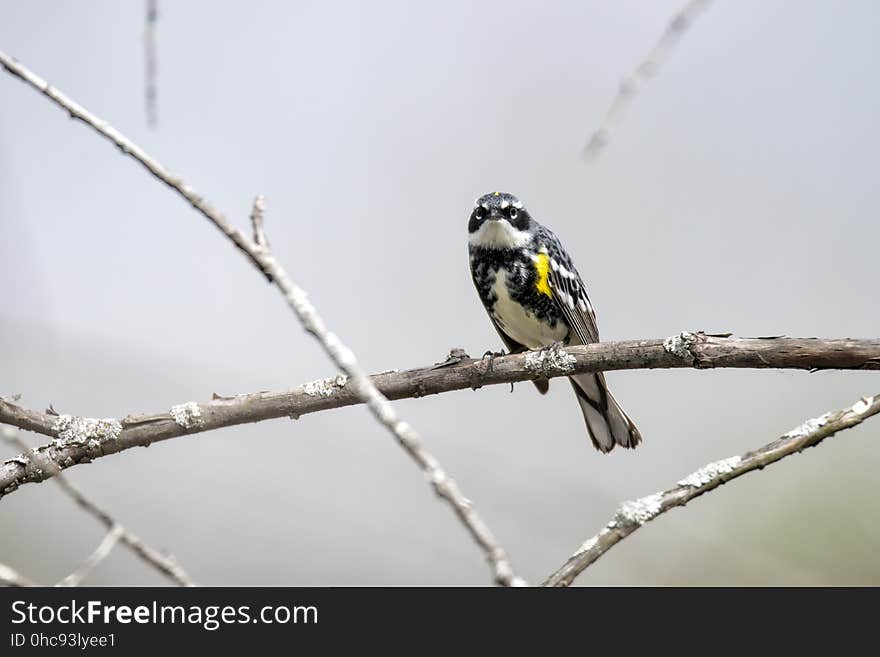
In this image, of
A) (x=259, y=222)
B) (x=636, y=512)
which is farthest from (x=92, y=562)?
(x=636, y=512)

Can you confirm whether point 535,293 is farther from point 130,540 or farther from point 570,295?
point 130,540

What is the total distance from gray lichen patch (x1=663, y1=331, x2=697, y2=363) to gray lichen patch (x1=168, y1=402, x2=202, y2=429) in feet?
5.19

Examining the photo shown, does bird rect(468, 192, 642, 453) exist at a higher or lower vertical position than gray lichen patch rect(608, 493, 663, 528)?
higher

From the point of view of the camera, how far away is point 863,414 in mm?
2186

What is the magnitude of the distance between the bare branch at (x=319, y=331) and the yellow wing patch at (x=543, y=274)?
260cm

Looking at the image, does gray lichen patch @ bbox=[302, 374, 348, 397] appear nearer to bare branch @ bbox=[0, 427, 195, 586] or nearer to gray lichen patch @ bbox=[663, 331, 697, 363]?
gray lichen patch @ bbox=[663, 331, 697, 363]

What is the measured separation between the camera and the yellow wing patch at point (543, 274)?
13.7 ft

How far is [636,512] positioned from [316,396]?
4.20ft

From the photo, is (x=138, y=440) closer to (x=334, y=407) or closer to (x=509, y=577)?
(x=334, y=407)

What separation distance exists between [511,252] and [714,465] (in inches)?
86.7

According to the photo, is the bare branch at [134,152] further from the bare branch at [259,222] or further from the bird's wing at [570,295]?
the bird's wing at [570,295]

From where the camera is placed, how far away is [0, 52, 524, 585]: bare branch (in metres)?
1.22

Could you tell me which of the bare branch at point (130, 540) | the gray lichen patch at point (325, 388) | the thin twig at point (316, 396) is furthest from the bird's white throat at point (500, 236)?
the bare branch at point (130, 540)

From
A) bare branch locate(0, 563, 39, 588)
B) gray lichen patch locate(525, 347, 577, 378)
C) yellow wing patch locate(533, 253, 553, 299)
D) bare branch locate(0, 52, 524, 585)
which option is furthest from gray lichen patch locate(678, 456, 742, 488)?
yellow wing patch locate(533, 253, 553, 299)
